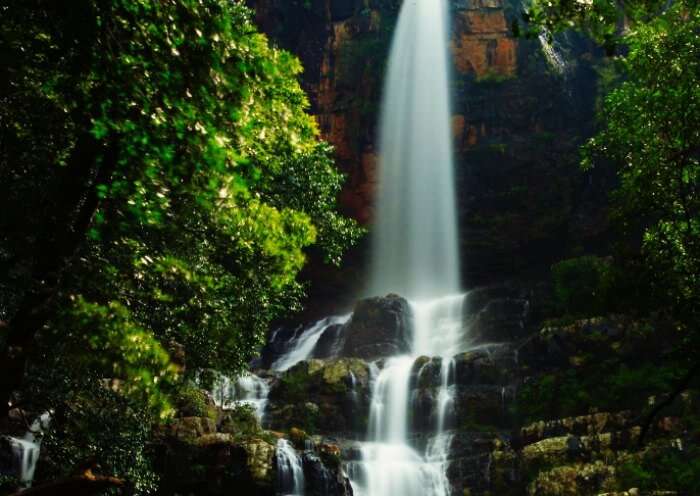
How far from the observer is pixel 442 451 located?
23.0 m

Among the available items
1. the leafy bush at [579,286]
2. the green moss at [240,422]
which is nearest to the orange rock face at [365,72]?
the leafy bush at [579,286]

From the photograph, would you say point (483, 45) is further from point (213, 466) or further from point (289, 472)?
point (213, 466)

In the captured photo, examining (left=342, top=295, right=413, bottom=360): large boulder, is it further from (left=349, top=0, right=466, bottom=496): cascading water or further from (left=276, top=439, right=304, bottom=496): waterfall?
(left=276, top=439, right=304, bottom=496): waterfall

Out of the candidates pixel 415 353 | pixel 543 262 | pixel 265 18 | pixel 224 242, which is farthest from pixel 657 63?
pixel 265 18

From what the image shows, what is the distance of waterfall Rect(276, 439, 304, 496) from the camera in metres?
17.6

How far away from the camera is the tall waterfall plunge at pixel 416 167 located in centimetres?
4312

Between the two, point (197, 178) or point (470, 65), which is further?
point (470, 65)

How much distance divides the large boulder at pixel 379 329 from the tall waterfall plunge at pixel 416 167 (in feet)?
26.1

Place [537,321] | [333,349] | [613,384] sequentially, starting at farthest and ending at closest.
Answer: [333,349] → [537,321] → [613,384]

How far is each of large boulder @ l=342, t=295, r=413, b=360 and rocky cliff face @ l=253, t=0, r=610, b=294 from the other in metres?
9.56

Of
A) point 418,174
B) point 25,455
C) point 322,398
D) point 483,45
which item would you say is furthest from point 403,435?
point 483,45

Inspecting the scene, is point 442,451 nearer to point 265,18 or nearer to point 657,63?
point 657,63

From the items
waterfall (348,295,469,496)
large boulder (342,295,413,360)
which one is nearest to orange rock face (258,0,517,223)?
large boulder (342,295,413,360)

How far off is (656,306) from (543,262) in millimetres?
17777
